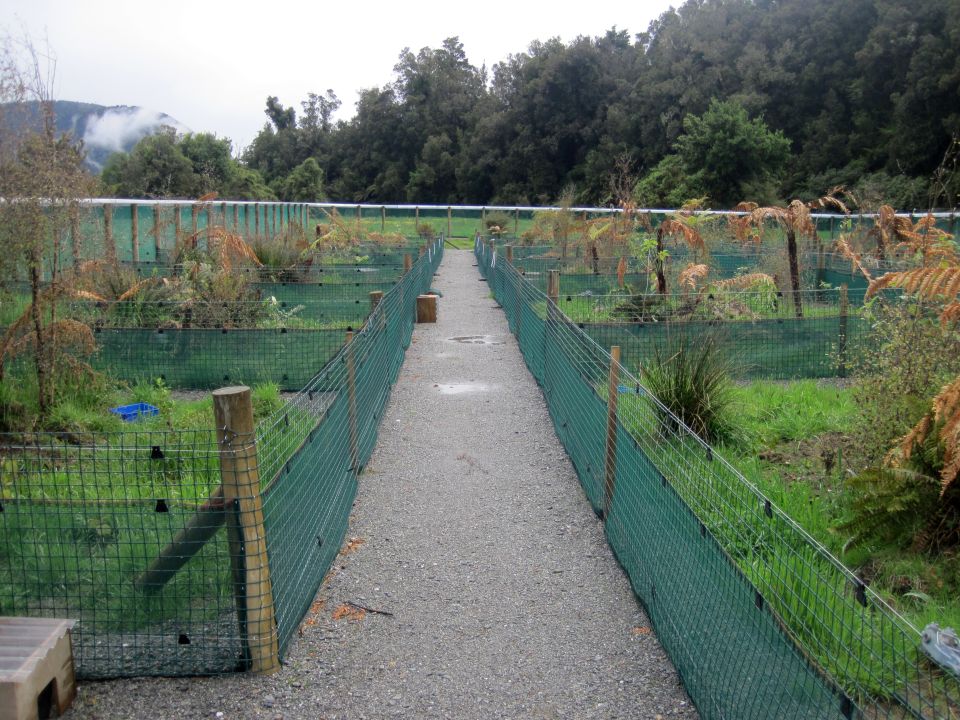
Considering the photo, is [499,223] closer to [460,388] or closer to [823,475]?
[460,388]

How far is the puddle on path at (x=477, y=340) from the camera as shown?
1363cm

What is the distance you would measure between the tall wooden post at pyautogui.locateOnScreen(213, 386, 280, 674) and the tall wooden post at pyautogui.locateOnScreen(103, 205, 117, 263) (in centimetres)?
911

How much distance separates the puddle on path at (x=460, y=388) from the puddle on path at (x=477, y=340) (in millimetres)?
3046

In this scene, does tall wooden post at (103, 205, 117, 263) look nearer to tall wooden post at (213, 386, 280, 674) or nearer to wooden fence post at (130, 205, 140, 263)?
wooden fence post at (130, 205, 140, 263)

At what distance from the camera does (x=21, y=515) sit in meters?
4.46

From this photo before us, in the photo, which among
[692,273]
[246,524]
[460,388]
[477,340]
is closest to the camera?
[246,524]

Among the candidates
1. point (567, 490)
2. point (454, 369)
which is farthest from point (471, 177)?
point (567, 490)

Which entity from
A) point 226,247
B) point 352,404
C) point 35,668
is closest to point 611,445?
point 352,404

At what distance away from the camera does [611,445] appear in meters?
5.72

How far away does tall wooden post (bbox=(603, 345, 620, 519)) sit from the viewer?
18.5 feet

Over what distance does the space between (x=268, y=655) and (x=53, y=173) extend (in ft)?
17.4

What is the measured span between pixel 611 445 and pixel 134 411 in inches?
191

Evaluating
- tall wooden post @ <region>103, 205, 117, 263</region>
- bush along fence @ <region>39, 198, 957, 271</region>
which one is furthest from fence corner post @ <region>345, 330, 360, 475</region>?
tall wooden post @ <region>103, 205, 117, 263</region>

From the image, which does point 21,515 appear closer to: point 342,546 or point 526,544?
point 342,546
